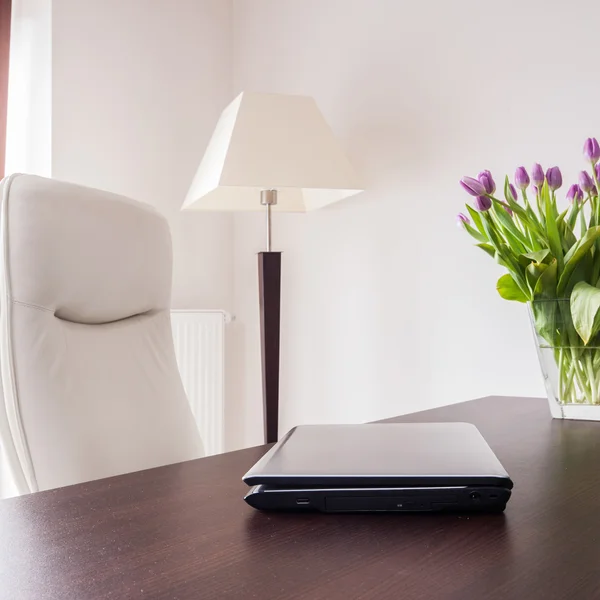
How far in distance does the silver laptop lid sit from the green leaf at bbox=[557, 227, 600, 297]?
16.4 inches

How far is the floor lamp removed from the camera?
68.6 inches

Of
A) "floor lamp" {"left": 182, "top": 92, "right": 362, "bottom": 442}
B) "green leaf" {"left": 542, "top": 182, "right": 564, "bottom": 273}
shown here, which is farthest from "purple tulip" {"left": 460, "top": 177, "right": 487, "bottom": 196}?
"floor lamp" {"left": 182, "top": 92, "right": 362, "bottom": 442}

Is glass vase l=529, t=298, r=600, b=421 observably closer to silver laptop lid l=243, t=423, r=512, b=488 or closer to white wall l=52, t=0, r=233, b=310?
silver laptop lid l=243, t=423, r=512, b=488

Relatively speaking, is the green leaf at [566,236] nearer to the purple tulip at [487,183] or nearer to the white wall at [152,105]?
the purple tulip at [487,183]

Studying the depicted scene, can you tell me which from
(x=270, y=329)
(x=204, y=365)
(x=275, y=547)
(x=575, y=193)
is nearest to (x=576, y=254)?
(x=575, y=193)

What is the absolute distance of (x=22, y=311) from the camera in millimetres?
945

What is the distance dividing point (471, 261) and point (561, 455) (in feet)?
3.34

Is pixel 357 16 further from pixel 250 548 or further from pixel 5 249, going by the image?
pixel 250 548

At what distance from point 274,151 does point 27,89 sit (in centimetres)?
96

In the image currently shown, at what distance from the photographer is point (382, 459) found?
57cm

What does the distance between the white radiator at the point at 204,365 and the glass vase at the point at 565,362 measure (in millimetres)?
1416

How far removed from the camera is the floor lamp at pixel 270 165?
5.71 feet

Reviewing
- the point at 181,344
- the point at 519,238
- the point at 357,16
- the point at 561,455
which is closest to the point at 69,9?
the point at 357,16

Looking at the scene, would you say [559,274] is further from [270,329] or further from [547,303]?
[270,329]
